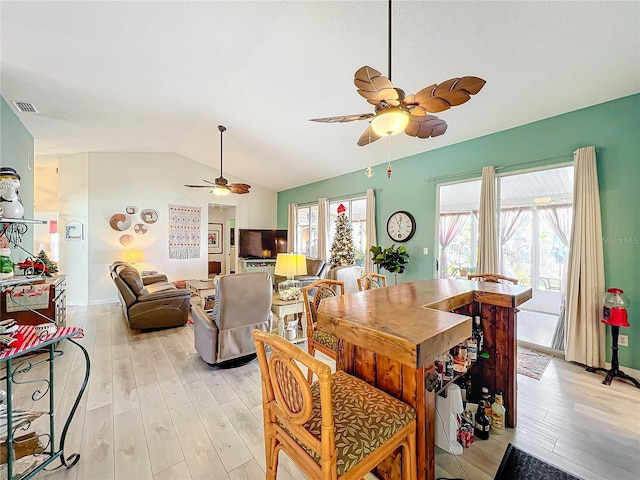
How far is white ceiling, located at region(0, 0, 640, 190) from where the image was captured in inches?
86.1

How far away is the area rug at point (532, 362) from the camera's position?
2.91m

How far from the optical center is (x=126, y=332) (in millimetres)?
4129

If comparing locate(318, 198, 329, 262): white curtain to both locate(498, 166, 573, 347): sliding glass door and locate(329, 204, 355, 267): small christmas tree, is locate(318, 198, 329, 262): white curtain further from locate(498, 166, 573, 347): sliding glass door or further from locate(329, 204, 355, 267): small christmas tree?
locate(498, 166, 573, 347): sliding glass door

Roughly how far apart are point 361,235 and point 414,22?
4.20 metres

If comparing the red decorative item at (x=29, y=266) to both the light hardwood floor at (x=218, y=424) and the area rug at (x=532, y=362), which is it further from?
the area rug at (x=532, y=362)

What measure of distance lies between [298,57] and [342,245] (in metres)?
3.87

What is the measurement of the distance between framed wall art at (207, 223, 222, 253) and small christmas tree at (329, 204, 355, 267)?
5557mm

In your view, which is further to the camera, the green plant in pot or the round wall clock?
the round wall clock

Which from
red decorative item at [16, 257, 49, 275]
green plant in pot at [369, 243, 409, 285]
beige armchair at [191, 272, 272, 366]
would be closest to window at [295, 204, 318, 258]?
A: green plant in pot at [369, 243, 409, 285]

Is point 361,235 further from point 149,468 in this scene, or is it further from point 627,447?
point 149,468

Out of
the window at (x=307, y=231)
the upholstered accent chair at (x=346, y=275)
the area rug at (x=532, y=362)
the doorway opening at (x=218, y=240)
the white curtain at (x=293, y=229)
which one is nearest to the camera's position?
the area rug at (x=532, y=362)

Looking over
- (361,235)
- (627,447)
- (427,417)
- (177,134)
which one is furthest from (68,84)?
(627,447)

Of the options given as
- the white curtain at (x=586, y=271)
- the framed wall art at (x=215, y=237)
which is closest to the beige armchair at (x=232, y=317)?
the white curtain at (x=586, y=271)

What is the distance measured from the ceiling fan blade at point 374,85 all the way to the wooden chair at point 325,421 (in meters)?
1.48
